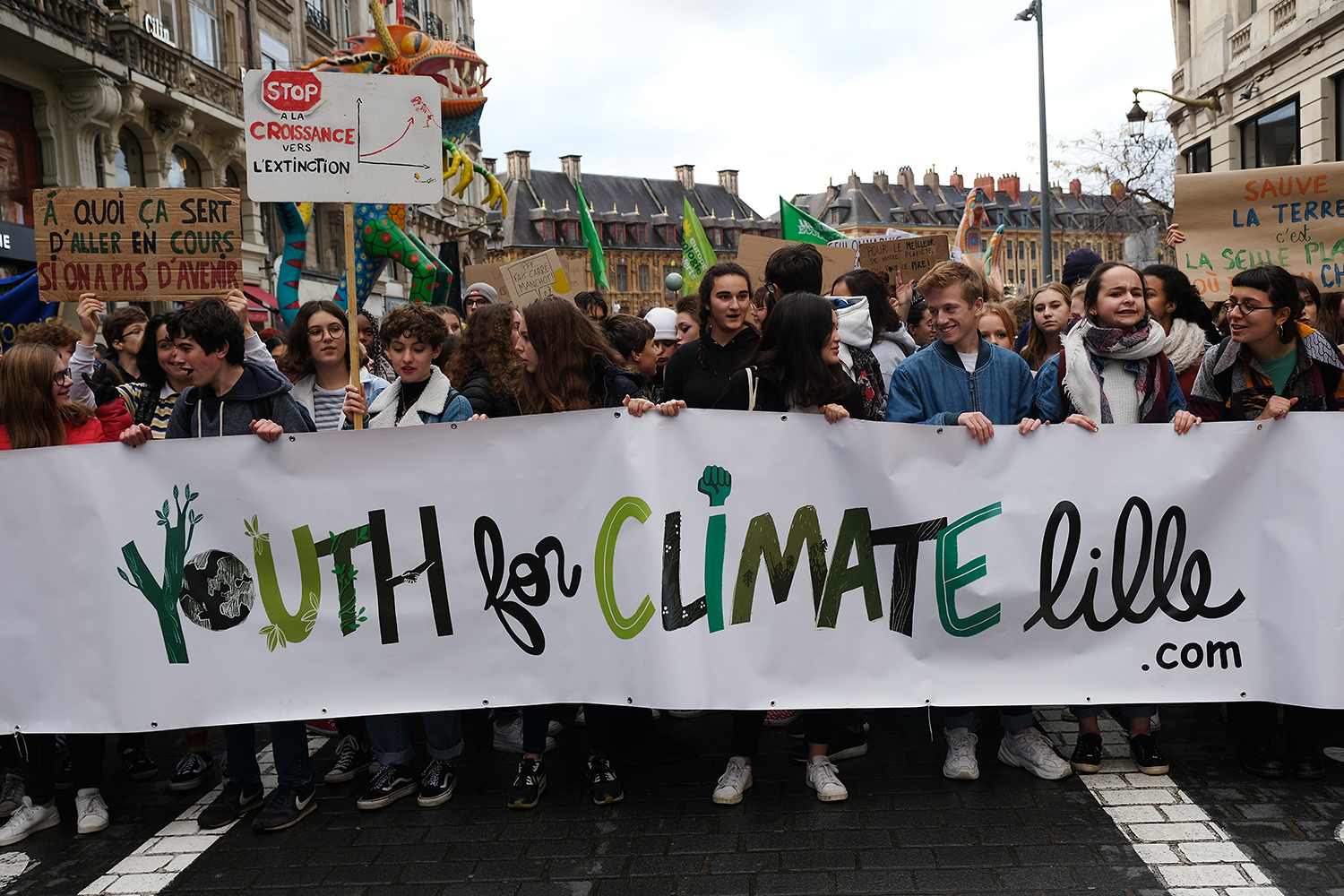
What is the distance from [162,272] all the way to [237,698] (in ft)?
9.58

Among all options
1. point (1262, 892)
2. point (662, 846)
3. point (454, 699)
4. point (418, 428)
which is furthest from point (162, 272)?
point (1262, 892)

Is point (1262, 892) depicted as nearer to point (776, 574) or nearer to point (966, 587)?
point (966, 587)

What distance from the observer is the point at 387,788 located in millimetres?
4578

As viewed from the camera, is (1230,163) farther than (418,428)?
Yes

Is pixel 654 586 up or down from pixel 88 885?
up

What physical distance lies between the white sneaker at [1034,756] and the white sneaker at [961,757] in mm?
145

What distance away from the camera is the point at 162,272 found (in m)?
6.26

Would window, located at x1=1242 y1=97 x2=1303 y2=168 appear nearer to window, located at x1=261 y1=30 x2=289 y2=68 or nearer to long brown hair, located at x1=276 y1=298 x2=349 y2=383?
long brown hair, located at x1=276 y1=298 x2=349 y2=383

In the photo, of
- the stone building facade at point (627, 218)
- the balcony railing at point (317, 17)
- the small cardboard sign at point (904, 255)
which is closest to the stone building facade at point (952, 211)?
the stone building facade at point (627, 218)

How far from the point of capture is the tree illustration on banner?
448 cm

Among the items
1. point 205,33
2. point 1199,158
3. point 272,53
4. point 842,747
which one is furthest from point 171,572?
point 272,53

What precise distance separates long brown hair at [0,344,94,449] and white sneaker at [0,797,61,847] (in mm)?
1502

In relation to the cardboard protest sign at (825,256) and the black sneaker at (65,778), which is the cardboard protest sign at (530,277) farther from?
the black sneaker at (65,778)

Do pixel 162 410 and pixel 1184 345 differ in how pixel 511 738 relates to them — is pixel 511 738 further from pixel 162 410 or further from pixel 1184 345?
pixel 1184 345
